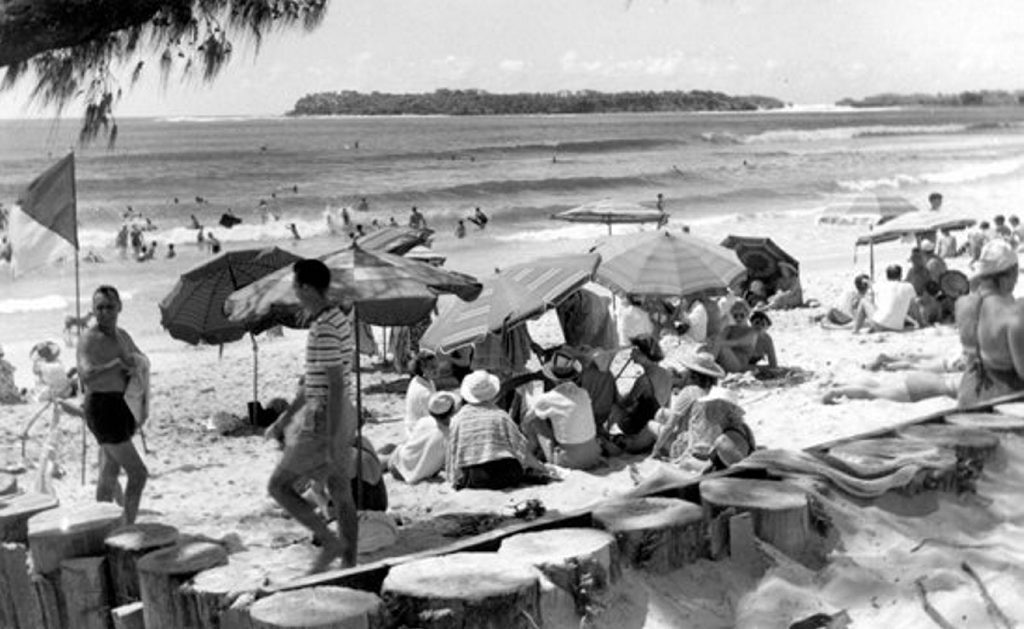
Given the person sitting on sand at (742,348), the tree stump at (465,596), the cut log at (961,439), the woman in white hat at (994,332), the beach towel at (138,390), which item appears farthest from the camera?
the person sitting on sand at (742,348)

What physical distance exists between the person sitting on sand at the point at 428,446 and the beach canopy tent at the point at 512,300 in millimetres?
594

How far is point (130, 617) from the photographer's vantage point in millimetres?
4137

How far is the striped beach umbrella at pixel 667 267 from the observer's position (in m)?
9.52

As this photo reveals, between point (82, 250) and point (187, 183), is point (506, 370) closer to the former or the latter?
point (82, 250)

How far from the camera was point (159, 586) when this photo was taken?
3943 millimetres

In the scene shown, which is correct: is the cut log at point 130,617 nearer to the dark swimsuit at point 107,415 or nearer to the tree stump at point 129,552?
the tree stump at point 129,552

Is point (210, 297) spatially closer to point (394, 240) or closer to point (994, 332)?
point (394, 240)

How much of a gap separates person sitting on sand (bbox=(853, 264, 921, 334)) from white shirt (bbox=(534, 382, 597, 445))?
5.61 metres

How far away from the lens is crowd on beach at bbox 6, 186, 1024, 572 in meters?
4.82

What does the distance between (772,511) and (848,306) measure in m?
9.02

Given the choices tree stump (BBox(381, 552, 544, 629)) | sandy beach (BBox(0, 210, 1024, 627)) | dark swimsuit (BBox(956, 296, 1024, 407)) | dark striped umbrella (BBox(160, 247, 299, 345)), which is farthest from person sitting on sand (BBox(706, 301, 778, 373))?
tree stump (BBox(381, 552, 544, 629))

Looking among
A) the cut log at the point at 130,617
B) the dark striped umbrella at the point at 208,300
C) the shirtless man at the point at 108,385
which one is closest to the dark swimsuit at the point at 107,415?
the shirtless man at the point at 108,385

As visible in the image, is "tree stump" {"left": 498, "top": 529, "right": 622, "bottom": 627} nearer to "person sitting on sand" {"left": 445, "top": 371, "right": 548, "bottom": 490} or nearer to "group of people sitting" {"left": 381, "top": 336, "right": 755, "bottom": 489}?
"group of people sitting" {"left": 381, "top": 336, "right": 755, "bottom": 489}

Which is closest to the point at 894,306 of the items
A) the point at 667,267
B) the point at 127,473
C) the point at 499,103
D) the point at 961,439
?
the point at 667,267
